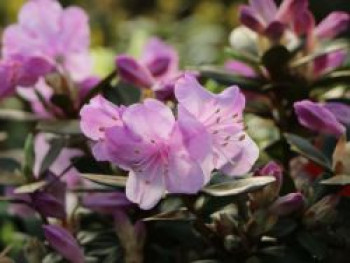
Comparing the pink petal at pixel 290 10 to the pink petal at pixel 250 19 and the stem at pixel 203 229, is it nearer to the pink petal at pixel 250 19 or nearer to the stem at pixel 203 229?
the pink petal at pixel 250 19

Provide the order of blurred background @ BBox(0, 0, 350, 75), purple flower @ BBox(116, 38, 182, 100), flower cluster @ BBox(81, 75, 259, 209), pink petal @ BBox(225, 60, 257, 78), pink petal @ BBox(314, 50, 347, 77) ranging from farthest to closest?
blurred background @ BBox(0, 0, 350, 75) → pink petal @ BBox(225, 60, 257, 78) → pink petal @ BBox(314, 50, 347, 77) → purple flower @ BBox(116, 38, 182, 100) → flower cluster @ BBox(81, 75, 259, 209)

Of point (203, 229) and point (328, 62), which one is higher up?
point (328, 62)

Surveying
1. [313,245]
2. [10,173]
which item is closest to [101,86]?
[10,173]

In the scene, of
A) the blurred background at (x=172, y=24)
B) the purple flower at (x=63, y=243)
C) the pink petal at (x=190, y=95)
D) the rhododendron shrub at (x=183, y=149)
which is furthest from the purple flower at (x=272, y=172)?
the blurred background at (x=172, y=24)

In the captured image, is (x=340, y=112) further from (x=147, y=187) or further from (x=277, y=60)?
(x=147, y=187)

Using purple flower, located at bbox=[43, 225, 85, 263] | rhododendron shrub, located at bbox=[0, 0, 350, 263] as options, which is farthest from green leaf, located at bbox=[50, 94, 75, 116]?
purple flower, located at bbox=[43, 225, 85, 263]

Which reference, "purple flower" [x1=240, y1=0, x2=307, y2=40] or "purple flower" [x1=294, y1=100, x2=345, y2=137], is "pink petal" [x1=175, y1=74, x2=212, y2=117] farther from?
"purple flower" [x1=240, y1=0, x2=307, y2=40]

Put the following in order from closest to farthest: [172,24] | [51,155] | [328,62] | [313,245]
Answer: [313,245] → [51,155] → [328,62] → [172,24]
